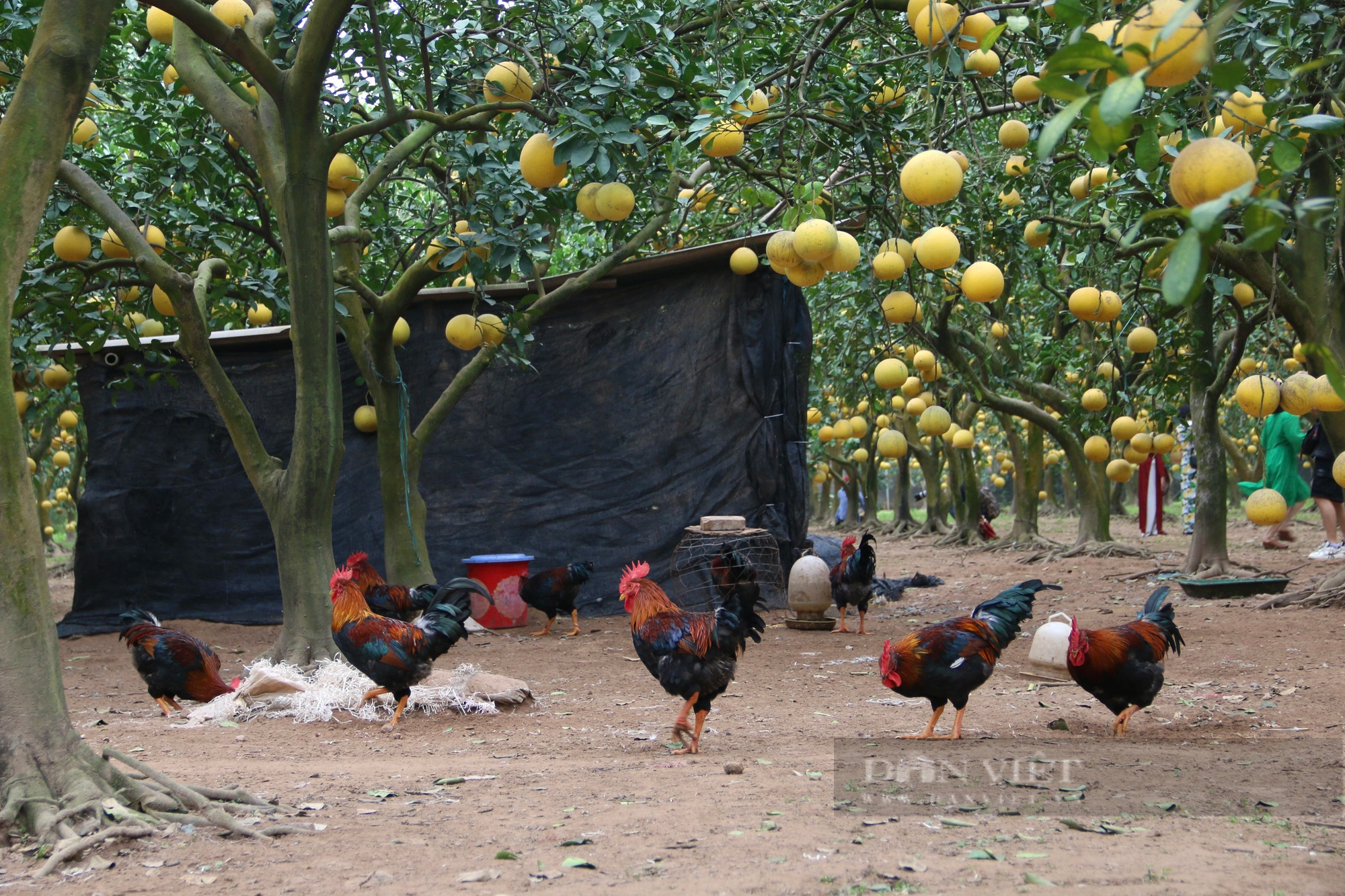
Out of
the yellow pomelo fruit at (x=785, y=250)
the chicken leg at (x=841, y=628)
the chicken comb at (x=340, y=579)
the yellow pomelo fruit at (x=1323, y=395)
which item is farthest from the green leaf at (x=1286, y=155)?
the chicken leg at (x=841, y=628)

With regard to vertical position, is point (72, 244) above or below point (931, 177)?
above

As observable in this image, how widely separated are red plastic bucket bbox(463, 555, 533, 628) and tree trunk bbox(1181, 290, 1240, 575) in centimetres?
614

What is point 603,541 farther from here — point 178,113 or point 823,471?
point 823,471

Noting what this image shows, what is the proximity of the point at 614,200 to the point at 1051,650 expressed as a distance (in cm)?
401

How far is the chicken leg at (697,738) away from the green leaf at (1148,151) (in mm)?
3242

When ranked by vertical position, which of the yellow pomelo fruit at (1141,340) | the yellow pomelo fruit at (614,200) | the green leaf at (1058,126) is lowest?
the green leaf at (1058,126)

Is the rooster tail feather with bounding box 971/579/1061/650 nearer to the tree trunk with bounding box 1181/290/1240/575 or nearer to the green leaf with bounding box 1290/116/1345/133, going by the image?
the green leaf with bounding box 1290/116/1345/133

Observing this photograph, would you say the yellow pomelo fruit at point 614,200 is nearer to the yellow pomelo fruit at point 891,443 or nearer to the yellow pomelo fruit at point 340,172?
the yellow pomelo fruit at point 340,172

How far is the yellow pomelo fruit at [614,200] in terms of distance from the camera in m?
3.98

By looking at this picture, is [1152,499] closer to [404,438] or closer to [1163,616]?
[1163,616]

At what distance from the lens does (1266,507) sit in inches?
165

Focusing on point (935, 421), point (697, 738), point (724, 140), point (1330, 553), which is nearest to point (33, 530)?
point (724, 140)

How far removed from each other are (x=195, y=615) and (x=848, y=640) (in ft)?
20.4

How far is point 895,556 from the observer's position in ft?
56.5
